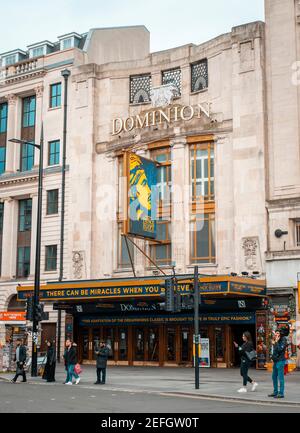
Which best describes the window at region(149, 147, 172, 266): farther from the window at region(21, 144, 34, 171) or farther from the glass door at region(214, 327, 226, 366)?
the window at region(21, 144, 34, 171)

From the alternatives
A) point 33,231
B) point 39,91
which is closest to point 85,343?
point 33,231

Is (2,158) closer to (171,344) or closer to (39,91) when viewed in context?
(39,91)

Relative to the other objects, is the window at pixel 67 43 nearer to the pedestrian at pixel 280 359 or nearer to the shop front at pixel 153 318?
the shop front at pixel 153 318

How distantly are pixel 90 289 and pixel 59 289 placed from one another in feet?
7.78

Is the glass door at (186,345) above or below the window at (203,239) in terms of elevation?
below

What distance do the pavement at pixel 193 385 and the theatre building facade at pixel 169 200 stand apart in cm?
417

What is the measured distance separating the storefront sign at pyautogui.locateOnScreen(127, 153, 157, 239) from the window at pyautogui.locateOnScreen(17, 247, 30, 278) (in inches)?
515

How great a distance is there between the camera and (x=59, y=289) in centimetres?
3912

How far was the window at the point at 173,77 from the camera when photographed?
1661 inches

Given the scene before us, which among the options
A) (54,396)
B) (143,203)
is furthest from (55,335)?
(54,396)

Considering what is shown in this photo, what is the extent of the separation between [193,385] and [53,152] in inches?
1034

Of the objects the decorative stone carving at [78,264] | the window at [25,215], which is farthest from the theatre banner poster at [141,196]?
the window at [25,215]

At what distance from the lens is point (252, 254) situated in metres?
36.8

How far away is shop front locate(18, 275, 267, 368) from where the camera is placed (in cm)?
3556
